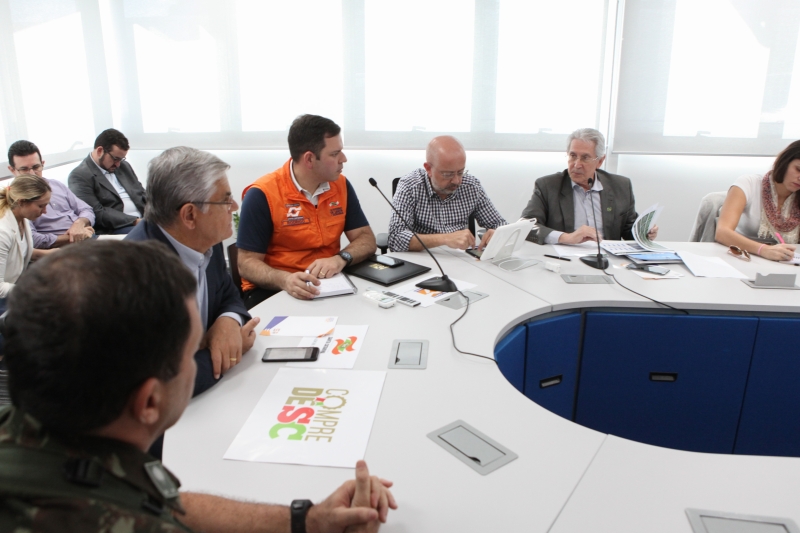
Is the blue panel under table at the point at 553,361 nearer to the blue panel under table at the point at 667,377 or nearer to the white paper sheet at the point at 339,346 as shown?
the blue panel under table at the point at 667,377

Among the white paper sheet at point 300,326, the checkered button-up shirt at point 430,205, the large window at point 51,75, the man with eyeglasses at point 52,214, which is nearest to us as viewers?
Answer: the white paper sheet at point 300,326

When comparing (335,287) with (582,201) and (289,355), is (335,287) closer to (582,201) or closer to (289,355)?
(289,355)

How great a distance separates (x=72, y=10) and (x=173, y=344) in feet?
15.7

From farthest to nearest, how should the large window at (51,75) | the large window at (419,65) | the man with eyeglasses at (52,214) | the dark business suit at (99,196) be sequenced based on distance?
the large window at (419,65), the dark business suit at (99,196), the large window at (51,75), the man with eyeglasses at (52,214)

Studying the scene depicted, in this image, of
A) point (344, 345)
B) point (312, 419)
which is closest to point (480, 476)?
point (312, 419)

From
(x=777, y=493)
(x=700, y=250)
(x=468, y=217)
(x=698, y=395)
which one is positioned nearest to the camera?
(x=777, y=493)

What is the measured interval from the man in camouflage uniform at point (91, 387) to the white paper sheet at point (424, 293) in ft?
4.17

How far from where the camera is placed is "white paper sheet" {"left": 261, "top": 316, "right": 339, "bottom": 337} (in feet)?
5.32

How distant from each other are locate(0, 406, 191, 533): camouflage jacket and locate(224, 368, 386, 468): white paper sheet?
44 centimetres

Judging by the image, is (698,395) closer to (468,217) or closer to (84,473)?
(468,217)

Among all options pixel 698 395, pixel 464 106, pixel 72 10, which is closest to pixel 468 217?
pixel 698 395

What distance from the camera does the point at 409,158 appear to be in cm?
451

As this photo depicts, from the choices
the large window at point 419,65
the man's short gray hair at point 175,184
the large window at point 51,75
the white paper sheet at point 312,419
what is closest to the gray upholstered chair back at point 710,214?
the large window at point 419,65

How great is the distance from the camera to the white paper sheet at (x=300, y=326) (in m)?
1.62
